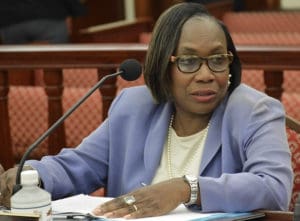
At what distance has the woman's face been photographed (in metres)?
2.25

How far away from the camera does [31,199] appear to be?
1.84m

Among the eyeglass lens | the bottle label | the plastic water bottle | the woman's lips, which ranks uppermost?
the eyeglass lens

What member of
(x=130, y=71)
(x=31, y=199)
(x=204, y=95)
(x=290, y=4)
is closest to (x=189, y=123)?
(x=204, y=95)

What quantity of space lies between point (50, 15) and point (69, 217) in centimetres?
466

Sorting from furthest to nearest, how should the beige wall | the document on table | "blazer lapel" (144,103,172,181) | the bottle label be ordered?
the beige wall < "blazer lapel" (144,103,172,181) < the document on table < the bottle label

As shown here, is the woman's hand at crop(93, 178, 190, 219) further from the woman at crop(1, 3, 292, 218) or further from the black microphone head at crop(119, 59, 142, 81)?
the black microphone head at crop(119, 59, 142, 81)

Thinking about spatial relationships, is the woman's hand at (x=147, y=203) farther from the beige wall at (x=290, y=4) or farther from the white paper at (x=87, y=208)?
the beige wall at (x=290, y=4)

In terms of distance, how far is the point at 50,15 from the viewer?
650 centimetres

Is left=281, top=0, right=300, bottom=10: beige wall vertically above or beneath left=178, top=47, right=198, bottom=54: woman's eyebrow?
beneath

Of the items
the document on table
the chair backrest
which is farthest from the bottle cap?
the chair backrest

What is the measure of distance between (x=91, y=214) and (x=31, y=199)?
181 mm

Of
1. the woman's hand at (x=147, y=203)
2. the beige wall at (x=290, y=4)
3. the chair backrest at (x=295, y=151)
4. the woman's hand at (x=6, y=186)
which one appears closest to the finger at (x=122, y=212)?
the woman's hand at (x=147, y=203)

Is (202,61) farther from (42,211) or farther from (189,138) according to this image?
(42,211)

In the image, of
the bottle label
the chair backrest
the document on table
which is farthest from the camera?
the chair backrest
